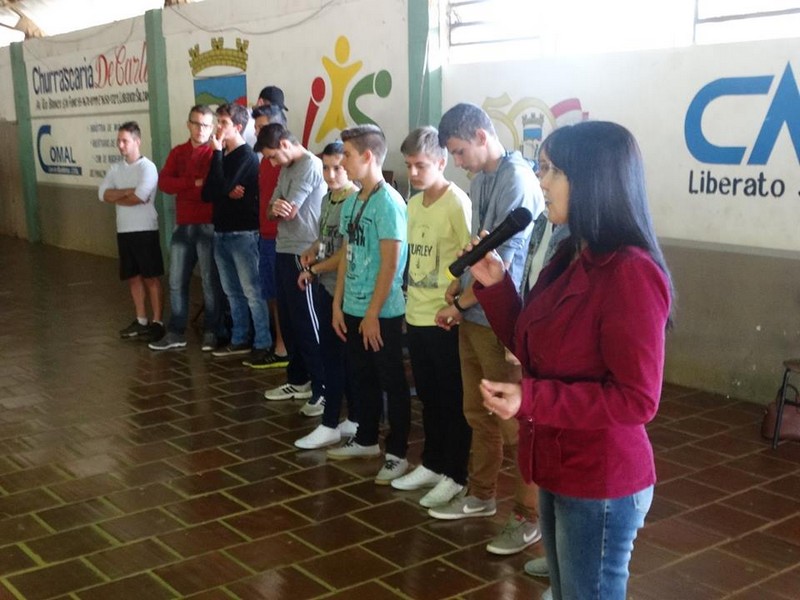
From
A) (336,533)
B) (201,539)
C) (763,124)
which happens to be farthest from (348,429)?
(763,124)

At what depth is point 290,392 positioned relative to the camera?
5.12 m

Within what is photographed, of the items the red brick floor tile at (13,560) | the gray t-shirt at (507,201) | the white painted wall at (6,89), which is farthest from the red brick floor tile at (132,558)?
the white painted wall at (6,89)

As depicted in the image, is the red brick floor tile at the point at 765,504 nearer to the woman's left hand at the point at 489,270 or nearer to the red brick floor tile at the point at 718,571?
the red brick floor tile at the point at 718,571

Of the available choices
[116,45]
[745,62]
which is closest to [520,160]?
[745,62]

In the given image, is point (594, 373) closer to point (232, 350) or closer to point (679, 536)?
point (679, 536)

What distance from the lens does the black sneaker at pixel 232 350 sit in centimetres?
610

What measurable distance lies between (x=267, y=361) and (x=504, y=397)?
412 cm

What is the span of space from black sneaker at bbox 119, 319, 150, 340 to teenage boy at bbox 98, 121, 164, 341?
0.20 ft

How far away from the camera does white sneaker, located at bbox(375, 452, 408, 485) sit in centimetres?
386

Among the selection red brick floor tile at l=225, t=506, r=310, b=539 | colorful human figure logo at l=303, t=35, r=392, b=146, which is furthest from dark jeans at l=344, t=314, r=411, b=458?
colorful human figure logo at l=303, t=35, r=392, b=146

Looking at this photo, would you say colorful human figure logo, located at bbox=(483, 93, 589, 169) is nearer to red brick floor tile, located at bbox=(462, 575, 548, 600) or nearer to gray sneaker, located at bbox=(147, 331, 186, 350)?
gray sneaker, located at bbox=(147, 331, 186, 350)

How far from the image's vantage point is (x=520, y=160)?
3184mm

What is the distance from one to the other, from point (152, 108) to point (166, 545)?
6.74 metres

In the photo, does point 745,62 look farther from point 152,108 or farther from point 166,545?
point 152,108
